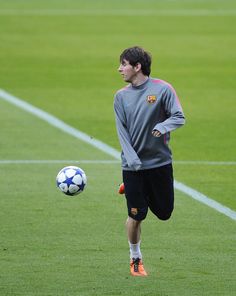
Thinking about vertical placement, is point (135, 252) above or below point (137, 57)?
below

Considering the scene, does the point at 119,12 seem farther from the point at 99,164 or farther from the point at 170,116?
the point at 170,116

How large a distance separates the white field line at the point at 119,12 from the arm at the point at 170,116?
33.8 meters

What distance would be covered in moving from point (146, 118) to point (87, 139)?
30.7 ft

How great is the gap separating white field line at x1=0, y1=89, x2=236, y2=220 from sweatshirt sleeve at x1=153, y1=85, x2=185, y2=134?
342 centimetres

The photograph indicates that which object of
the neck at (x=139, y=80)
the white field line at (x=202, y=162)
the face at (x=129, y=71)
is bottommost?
the white field line at (x=202, y=162)

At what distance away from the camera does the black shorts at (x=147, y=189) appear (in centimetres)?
1114

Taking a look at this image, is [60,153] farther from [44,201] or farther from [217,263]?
[217,263]

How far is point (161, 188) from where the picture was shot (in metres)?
11.2

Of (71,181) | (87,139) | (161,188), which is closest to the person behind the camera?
(161,188)

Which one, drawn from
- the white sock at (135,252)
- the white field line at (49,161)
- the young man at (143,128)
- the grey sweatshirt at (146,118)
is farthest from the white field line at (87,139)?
the grey sweatshirt at (146,118)

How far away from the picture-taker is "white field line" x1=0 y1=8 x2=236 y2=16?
4547 centimetres

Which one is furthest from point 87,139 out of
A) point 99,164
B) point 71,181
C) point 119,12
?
point 119,12

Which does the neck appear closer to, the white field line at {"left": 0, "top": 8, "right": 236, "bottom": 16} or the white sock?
the white sock

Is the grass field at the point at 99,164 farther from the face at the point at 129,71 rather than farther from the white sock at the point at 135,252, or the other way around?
the face at the point at 129,71
